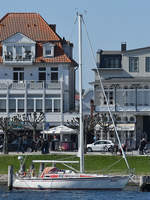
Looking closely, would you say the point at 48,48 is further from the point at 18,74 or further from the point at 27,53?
the point at 18,74

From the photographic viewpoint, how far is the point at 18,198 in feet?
202

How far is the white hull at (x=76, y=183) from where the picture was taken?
6450cm

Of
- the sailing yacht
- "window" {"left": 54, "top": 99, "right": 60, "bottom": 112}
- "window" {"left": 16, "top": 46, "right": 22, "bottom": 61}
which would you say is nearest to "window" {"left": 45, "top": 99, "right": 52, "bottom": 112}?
"window" {"left": 54, "top": 99, "right": 60, "bottom": 112}

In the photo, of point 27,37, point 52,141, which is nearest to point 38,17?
point 27,37

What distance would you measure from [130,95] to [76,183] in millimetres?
45597

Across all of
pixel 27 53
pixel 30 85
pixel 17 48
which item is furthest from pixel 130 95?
pixel 17 48

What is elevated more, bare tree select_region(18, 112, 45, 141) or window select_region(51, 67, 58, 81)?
window select_region(51, 67, 58, 81)

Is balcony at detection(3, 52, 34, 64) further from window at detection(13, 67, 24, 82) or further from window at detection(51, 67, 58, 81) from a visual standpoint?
window at detection(51, 67, 58, 81)

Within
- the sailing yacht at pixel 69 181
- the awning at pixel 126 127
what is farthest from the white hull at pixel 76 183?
the awning at pixel 126 127

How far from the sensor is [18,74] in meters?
114

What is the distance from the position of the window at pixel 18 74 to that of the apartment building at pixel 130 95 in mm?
8904

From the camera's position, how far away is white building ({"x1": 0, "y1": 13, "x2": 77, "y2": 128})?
4387 inches

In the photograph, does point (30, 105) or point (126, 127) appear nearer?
point (126, 127)

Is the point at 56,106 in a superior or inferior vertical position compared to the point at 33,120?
superior
